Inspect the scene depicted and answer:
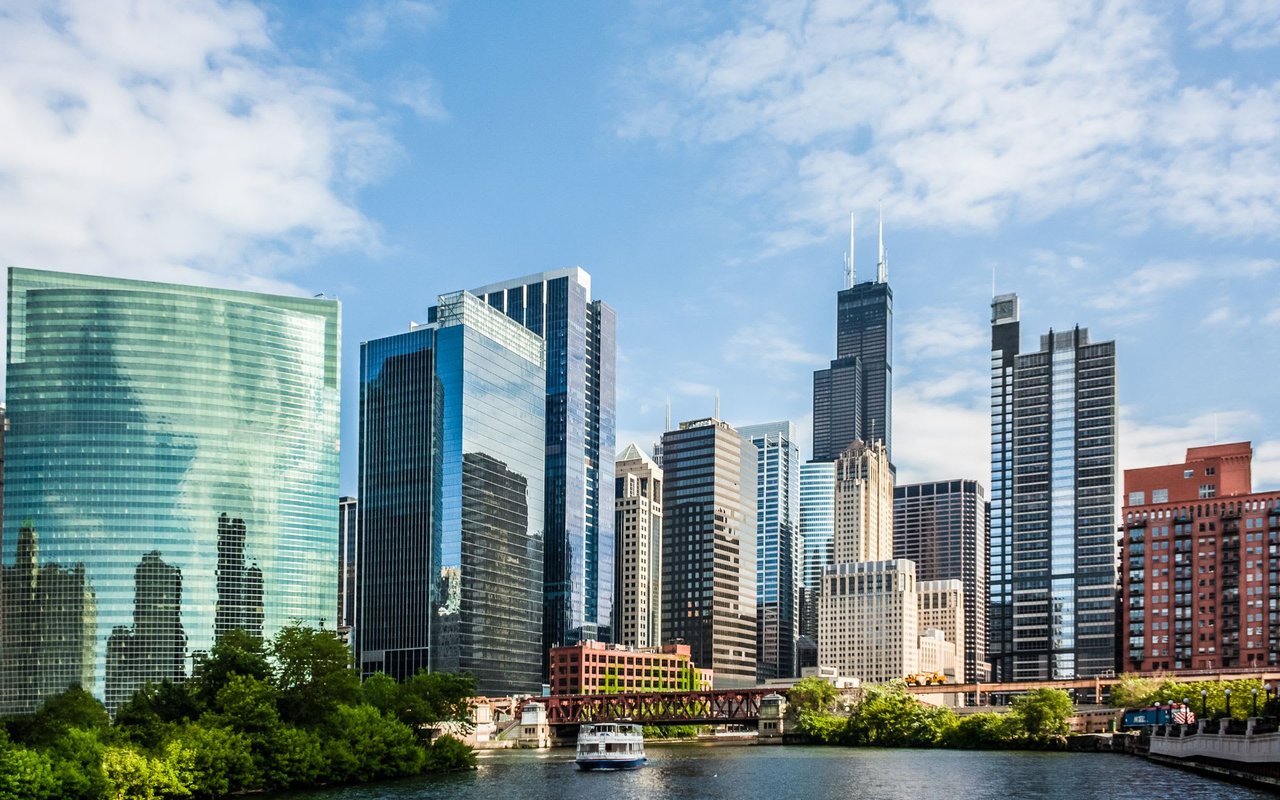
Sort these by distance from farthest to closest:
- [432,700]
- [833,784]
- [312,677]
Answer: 1. [432,700]
2. [833,784]
3. [312,677]

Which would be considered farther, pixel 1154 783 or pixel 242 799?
pixel 1154 783

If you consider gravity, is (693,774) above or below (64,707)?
below

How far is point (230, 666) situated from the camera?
15825 cm

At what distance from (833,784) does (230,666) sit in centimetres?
6937

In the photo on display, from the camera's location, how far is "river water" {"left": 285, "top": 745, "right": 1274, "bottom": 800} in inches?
5625

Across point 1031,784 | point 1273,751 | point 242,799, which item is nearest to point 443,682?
point 242,799

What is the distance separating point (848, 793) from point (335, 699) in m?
57.8

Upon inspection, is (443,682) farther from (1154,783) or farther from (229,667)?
(1154,783)

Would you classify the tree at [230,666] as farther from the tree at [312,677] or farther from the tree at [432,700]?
the tree at [432,700]

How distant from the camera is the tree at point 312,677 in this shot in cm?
15775

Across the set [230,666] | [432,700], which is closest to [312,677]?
[230,666]

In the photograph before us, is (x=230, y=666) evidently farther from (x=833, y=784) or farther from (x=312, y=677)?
(x=833, y=784)

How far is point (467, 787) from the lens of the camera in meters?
155

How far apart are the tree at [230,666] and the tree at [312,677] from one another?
2.74 meters
